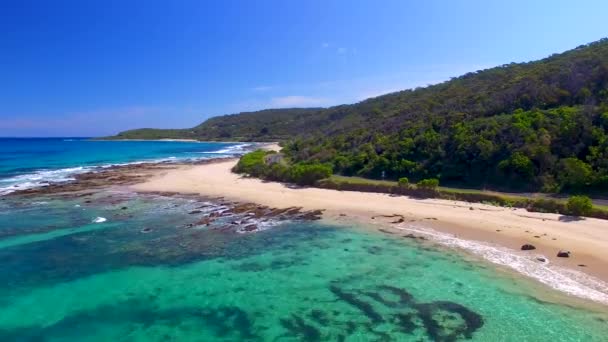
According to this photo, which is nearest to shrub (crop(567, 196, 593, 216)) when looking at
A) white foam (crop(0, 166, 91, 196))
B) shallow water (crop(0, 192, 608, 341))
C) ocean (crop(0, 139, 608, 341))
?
ocean (crop(0, 139, 608, 341))

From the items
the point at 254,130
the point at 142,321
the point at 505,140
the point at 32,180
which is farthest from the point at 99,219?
the point at 254,130

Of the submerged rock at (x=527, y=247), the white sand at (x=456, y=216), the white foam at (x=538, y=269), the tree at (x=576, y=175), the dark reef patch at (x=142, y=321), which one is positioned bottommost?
the dark reef patch at (x=142, y=321)

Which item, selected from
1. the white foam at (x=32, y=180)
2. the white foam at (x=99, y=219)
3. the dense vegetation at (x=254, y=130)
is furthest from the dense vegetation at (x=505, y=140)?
the dense vegetation at (x=254, y=130)

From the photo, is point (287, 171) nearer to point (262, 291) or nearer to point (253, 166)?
point (253, 166)

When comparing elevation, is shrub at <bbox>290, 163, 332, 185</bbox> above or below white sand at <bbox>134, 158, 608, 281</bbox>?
above

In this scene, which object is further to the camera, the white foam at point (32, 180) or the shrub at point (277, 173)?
the white foam at point (32, 180)

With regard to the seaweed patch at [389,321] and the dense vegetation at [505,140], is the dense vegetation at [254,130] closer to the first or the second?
the dense vegetation at [505,140]

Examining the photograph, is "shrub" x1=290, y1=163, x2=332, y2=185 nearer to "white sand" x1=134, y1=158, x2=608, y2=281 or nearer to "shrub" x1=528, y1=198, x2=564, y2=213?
"white sand" x1=134, y1=158, x2=608, y2=281

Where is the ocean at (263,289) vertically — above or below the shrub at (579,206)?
below
